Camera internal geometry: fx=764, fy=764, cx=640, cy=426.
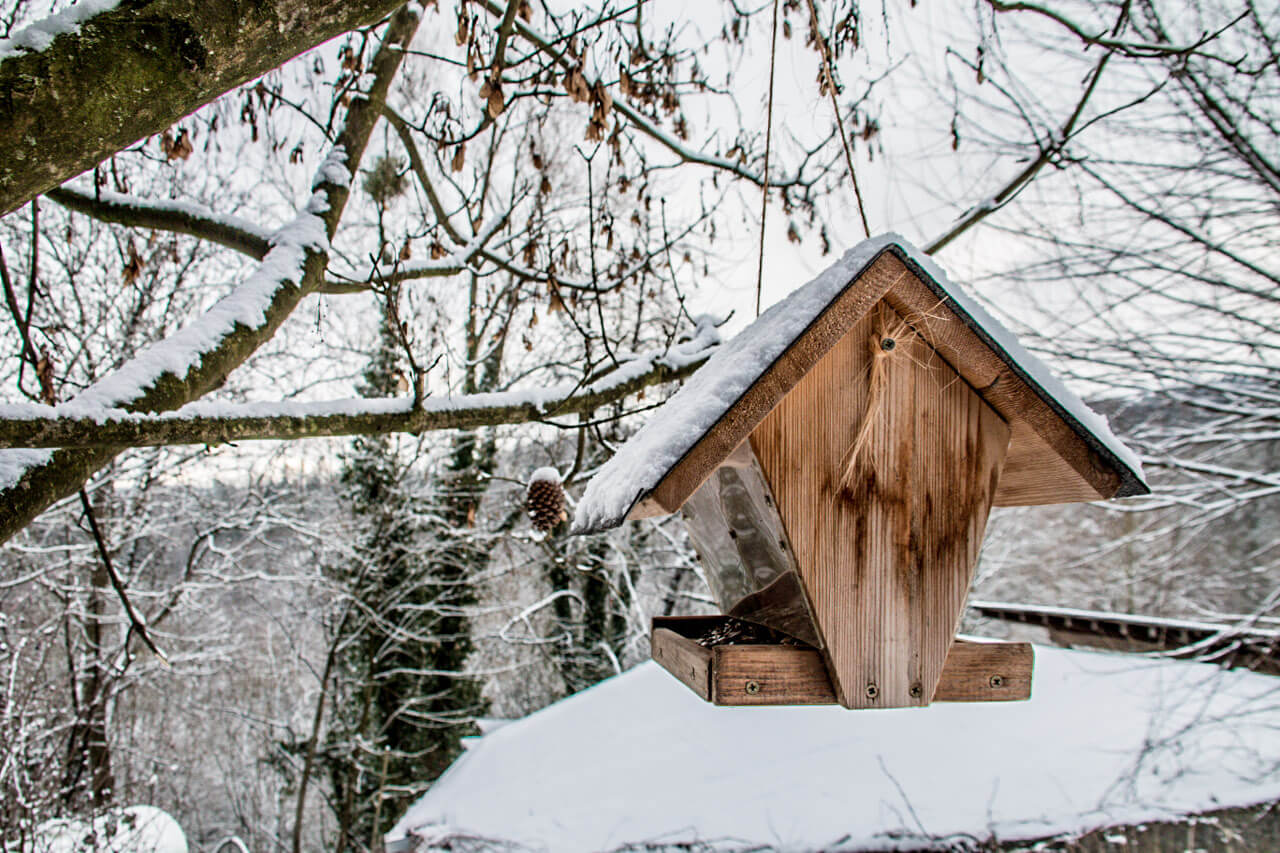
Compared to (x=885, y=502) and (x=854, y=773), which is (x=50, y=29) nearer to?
(x=885, y=502)

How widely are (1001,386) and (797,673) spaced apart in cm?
70

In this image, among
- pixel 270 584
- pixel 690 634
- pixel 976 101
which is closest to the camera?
pixel 690 634

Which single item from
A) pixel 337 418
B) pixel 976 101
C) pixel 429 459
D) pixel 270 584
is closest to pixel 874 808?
pixel 337 418

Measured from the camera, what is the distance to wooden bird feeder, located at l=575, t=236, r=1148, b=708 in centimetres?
141

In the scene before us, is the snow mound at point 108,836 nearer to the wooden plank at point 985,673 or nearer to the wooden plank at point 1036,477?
the wooden plank at point 985,673

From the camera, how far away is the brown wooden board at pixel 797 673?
1.47 metres

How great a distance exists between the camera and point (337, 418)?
2217 millimetres

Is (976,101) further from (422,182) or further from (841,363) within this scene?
(841,363)

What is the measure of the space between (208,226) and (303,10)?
5.92ft

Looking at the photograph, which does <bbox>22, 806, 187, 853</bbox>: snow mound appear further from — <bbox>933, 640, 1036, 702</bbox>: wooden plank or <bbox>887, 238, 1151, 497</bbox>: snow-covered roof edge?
<bbox>887, 238, 1151, 497</bbox>: snow-covered roof edge

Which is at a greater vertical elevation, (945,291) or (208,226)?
(208,226)

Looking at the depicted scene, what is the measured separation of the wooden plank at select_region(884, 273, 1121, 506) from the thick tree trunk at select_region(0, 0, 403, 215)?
1.18 metres

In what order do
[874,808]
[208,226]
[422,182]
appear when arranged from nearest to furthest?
[208,226], [422,182], [874,808]

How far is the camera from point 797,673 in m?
1.51
